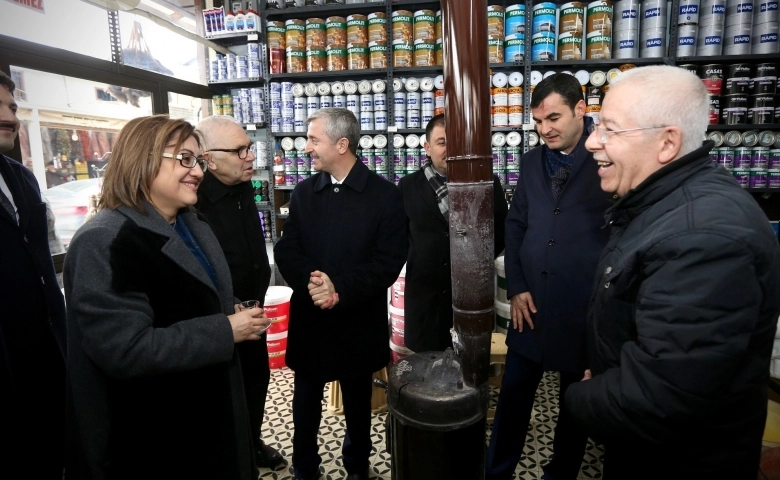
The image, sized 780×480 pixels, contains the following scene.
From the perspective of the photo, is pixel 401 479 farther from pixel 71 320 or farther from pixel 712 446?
pixel 71 320

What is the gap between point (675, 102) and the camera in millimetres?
1013

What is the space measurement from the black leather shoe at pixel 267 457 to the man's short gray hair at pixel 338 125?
1.57 m

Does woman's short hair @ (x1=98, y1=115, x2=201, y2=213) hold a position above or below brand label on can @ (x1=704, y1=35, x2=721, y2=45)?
below

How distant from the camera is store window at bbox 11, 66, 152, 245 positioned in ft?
9.07

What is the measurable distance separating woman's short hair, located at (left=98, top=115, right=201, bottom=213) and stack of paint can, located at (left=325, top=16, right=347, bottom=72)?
2.47 meters

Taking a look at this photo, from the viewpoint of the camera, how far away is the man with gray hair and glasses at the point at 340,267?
6.16 ft

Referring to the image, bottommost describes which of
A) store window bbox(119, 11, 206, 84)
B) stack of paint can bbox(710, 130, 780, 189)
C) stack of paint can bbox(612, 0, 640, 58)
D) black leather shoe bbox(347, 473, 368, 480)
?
black leather shoe bbox(347, 473, 368, 480)

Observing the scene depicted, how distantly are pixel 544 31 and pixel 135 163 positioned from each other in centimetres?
291

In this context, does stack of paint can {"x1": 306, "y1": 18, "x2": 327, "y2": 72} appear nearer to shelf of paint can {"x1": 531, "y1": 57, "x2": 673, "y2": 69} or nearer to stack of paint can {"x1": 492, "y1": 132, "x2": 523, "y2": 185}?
stack of paint can {"x1": 492, "y1": 132, "x2": 523, "y2": 185}

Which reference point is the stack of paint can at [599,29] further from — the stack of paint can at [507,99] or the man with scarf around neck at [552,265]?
the man with scarf around neck at [552,265]

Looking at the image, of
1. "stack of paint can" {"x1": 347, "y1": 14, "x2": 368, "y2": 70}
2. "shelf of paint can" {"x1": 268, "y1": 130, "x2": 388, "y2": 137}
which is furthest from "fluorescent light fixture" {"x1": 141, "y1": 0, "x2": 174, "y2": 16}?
"stack of paint can" {"x1": 347, "y1": 14, "x2": 368, "y2": 70}

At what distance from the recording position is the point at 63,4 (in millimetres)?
2881

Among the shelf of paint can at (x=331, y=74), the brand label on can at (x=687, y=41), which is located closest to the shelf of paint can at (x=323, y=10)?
the shelf of paint can at (x=331, y=74)

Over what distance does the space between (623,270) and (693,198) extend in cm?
21
